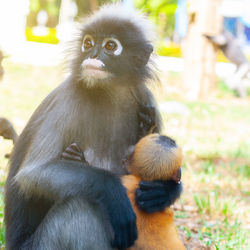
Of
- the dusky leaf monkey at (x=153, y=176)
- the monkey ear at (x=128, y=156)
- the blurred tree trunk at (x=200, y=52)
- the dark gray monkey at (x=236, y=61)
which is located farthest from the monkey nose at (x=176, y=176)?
the dark gray monkey at (x=236, y=61)

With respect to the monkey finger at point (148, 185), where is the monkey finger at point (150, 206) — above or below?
below

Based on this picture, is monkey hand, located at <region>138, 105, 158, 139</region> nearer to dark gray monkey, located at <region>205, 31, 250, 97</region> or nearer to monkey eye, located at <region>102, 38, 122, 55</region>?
monkey eye, located at <region>102, 38, 122, 55</region>

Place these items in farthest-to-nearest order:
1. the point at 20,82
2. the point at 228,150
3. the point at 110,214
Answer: the point at 20,82 < the point at 228,150 < the point at 110,214

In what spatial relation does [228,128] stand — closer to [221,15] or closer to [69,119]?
[221,15]

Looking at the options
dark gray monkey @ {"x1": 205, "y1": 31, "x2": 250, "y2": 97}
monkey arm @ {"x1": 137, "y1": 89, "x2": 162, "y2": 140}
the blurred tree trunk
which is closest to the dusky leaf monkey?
monkey arm @ {"x1": 137, "y1": 89, "x2": 162, "y2": 140}

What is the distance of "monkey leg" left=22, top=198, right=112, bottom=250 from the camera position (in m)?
2.48

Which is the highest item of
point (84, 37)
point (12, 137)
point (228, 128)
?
point (84, 37)

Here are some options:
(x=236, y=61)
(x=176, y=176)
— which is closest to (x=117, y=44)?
(x=176, y=176)

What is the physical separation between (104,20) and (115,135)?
726 millimetres

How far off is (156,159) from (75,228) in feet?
1.86

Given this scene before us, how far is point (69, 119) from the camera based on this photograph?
275 cm

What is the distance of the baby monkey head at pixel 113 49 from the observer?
9.33 ft

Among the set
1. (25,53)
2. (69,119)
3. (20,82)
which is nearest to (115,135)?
(69,119)

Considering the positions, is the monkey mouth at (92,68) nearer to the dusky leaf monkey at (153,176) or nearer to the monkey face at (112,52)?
the monkey face at (112,52)
